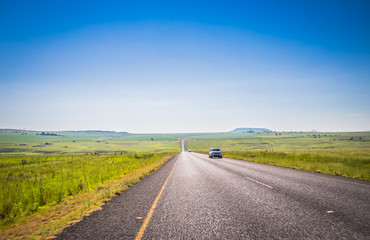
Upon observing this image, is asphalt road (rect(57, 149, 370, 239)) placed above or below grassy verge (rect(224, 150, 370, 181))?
above

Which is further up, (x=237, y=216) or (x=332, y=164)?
(x=237, y=216)

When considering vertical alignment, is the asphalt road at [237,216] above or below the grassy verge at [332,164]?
above

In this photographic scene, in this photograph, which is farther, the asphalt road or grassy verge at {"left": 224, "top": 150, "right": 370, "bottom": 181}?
grassy verge at {"left": 224, "top": 150, "right": 370, "bottom": 181}

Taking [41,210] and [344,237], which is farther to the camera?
[41,210]

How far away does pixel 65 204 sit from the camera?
20.4 feet

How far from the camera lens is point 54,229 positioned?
13.5 ft

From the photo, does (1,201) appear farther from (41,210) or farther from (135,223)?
(135,223)

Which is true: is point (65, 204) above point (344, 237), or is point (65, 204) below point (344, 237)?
below

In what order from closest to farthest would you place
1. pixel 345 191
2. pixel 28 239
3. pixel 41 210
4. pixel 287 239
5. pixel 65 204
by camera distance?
pixel 287 239
pixel 28 239
pixel 41 210
pixel 65 204
pixel 345 191

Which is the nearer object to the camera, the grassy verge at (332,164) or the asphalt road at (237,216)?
the asphalt road at (237,216)

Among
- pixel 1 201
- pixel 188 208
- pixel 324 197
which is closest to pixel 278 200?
pixel 324 197

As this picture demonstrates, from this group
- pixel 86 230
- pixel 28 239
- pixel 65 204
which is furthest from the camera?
pixel 65 204

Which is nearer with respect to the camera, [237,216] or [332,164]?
[237,216]

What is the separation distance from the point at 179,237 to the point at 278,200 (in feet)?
12.9
